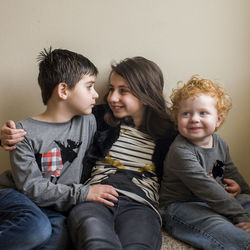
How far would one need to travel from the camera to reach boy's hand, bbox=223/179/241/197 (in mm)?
1113

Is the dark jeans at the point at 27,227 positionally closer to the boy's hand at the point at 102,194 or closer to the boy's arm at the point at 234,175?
the boy's hand at the point at 102,194

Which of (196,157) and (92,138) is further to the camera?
(92,138)

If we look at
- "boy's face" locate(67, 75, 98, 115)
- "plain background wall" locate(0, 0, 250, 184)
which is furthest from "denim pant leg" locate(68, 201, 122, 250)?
"plain background wall" locate(0, 0, 250, 184)

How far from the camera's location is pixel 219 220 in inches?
36.5

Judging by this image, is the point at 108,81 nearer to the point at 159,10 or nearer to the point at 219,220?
the point at 159,10

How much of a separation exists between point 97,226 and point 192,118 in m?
0.50

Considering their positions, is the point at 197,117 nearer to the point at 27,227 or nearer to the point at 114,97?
the point at 114,97

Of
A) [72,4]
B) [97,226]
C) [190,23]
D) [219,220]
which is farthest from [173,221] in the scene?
[72,4]

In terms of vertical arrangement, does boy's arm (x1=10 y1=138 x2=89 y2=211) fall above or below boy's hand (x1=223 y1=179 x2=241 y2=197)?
above

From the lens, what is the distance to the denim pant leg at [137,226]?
83 centimetres

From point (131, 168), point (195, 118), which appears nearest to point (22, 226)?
point (131, 168)

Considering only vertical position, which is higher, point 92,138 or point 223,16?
point 223,16

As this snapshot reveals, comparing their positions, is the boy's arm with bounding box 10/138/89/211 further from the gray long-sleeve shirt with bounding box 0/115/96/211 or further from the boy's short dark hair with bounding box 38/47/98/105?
the boy's short dark hair with bounding box 38/47/98/105

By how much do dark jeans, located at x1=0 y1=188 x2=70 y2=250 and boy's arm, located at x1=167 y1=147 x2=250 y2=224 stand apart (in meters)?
0.45
